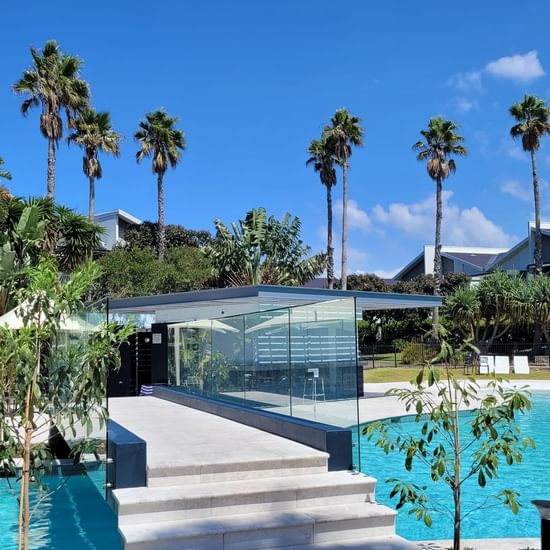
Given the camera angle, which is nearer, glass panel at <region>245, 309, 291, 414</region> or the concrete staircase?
the concrete staircase

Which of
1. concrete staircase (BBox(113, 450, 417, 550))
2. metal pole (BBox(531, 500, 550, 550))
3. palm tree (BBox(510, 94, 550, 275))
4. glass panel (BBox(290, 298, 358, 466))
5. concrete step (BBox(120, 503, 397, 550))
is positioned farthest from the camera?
palm tree (BBox(510, 94, 550, 275))

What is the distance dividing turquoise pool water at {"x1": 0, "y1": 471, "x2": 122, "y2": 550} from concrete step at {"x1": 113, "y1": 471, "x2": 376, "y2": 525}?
2.57 feet

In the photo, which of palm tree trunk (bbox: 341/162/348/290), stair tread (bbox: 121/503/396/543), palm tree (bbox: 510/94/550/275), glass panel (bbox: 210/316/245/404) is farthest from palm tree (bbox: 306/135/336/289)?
stair tread (bbox: 121/503/396/543)

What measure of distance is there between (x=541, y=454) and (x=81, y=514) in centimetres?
900

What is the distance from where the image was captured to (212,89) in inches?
1027

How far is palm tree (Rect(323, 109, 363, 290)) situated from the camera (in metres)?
42.8

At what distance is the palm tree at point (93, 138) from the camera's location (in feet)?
115

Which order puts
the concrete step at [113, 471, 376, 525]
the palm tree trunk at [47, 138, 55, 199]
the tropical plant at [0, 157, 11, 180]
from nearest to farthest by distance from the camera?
the concrete step at [113, 471, 376, 525]
the tropical plant at [0, 157, 11, 180]
the palm tree trunk at [47, 138, 55, 199]

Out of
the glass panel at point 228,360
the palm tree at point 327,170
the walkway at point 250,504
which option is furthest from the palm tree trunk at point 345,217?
the walkway at point 250,504

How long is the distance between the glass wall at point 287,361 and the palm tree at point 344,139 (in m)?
28.9

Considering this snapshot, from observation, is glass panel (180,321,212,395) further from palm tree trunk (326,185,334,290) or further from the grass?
palm tree trunk (326,185,334,290)

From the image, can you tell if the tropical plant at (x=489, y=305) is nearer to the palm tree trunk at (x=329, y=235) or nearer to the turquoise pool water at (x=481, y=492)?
the palm tree trunk at (x=329, y=235)

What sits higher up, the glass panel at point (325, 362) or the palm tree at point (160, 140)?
the palm tree at point (160, 140)

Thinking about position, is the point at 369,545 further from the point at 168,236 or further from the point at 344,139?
the point at 168,236
